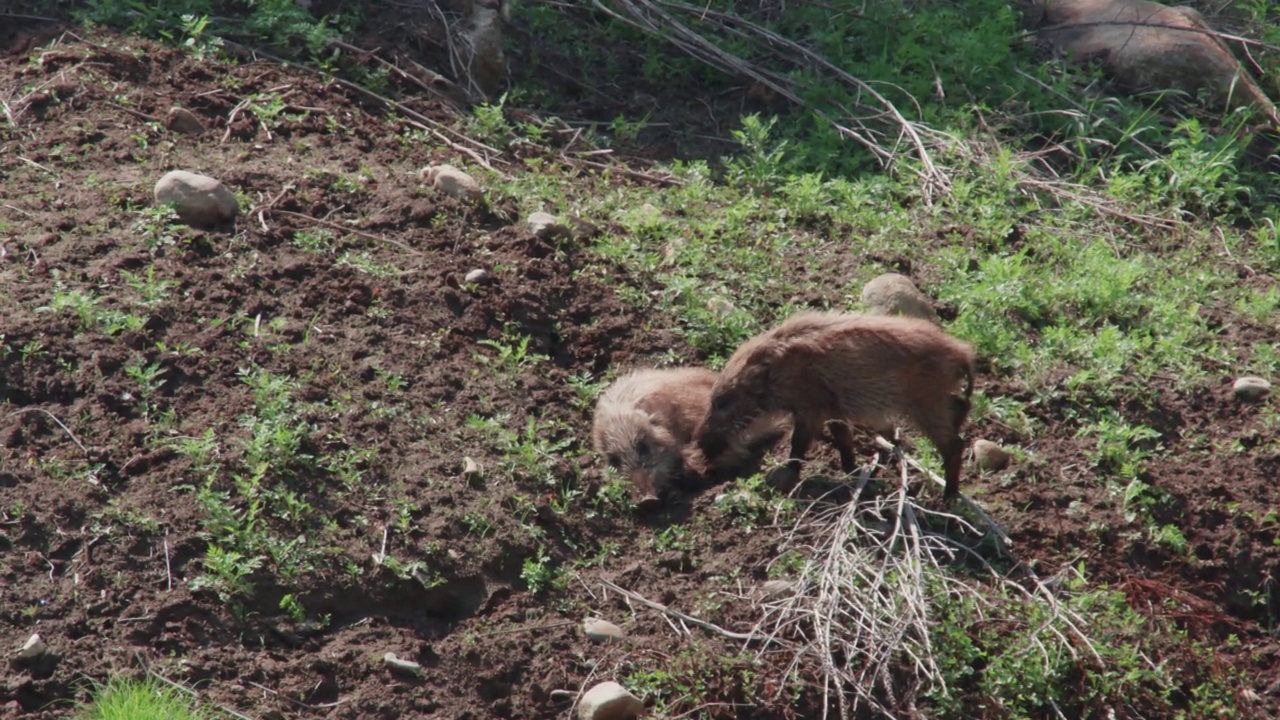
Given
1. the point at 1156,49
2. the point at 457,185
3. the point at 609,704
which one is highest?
the point at 1156,49

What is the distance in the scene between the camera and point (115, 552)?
471cm

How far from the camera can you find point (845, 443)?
5625 millimetres

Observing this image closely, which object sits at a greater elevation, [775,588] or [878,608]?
[878,608]

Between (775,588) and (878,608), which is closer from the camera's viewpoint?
(878,608)

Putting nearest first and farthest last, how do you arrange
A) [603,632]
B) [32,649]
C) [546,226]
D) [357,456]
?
[32,649] < [603,632] < [357,456] < [546,226]

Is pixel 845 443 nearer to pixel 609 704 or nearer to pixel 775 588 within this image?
pixel 775 588

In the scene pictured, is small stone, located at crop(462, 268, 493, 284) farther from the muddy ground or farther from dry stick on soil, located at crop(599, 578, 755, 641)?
dry stick on soil, located at crop(599, 578, 755, 641)

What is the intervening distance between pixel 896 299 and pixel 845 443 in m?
1.13

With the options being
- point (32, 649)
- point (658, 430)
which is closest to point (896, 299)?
point (658, 430)

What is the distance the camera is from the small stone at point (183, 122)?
22.8 feet

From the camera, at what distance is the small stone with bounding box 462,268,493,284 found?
20.8 ft

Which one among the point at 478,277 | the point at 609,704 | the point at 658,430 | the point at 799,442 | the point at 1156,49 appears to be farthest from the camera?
the point at 1156,49

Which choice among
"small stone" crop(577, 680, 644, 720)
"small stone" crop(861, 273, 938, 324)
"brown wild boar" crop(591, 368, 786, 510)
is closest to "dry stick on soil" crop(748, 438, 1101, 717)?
"small stone" crop(577, 680, 644, 720)

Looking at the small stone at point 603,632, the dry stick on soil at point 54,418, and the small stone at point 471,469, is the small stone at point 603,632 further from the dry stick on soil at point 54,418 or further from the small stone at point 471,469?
the dry stick on soil at point 54,418
